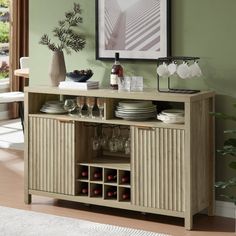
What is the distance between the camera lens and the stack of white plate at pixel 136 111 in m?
4.18

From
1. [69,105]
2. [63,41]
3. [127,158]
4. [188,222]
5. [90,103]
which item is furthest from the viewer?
[63,41]

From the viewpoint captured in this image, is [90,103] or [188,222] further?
[90,103]

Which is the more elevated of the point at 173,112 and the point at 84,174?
the point at 173,112

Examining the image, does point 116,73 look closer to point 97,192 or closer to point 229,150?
point 97,192

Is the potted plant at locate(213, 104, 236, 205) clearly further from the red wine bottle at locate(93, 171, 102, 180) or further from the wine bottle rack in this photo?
the red wine bottle at locate(93, 171, 102, 180)

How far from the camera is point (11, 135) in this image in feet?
24.7

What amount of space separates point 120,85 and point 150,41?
16.1 inches

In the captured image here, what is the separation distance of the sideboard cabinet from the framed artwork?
406 mm

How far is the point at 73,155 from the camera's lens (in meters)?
4.39

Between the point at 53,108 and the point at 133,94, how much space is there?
723 millimetres

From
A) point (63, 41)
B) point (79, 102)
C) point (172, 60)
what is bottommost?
point (79, 102)

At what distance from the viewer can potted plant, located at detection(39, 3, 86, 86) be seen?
4.60m

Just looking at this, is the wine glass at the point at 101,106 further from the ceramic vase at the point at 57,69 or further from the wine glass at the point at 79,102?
the ceramic vase at the point at 57,69

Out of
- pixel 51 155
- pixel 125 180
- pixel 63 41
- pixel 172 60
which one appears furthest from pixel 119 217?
pixel 63 41
